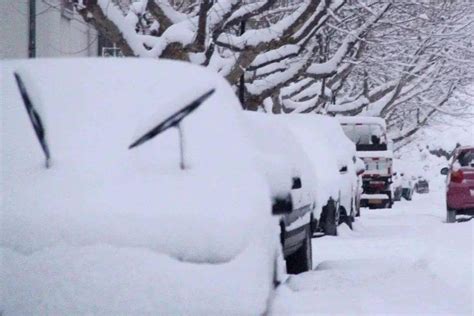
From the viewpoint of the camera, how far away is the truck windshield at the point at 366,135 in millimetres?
26641

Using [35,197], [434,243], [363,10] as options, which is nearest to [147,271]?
[35,197]

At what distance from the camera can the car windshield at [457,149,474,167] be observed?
63.3ft

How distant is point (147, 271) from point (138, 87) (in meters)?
1.17

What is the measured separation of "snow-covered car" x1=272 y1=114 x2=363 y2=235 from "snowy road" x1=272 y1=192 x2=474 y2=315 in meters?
0.56

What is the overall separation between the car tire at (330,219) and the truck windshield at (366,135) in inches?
455

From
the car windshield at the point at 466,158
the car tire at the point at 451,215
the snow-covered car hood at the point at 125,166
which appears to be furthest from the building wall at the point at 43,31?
the snow-covered car hood at the point at 125,166

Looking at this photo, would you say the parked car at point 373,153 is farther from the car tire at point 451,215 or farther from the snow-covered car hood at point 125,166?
the snow-covered car hood at point 125,166

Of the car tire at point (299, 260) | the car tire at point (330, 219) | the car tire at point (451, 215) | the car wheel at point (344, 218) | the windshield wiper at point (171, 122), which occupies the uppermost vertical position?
the windshield wiper at point (171, 122)

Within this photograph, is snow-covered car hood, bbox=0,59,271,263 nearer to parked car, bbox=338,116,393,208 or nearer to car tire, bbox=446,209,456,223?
car tire, bbox=446,209,456,223

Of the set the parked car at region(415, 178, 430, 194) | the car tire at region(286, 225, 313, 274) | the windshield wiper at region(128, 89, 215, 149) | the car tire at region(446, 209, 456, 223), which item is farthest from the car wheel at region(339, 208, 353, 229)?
the parked car at region(415, 178, 430, 194)

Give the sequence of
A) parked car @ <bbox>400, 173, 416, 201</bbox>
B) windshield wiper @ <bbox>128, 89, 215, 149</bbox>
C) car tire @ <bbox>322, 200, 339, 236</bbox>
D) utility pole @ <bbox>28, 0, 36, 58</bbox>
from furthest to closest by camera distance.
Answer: parked car @ <bbox>400, 173, 416, 201</bbox>
utility pole @ <bbox>28, 0, 36, 58</bbox>
car tire @ <bbox>322, 200, 339, 236</bbox>
windshield wiper @ <bbox>128, 89, 215, 149</bbox>

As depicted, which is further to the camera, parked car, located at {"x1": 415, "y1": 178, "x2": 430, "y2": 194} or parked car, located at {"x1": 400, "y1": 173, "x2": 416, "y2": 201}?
parked car, located at {"x1": 415, "y1": 178, "x2": 430, "y2": 194}

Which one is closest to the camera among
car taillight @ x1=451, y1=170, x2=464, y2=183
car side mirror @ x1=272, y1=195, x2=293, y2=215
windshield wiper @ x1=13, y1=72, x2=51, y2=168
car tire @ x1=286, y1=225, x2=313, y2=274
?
windshield wiper @ x1=13, y1=72, x2=51, y2=168

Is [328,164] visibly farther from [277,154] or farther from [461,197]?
[277,154]
